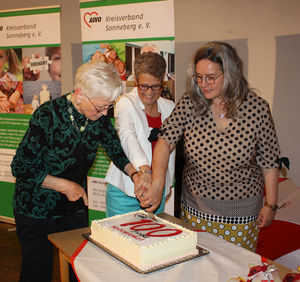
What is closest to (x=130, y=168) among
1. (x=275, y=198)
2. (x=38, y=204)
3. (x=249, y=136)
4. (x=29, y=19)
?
(x=38, y=204)

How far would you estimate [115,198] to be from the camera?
2158 mm

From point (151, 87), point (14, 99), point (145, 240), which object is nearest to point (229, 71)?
point (151, 87)

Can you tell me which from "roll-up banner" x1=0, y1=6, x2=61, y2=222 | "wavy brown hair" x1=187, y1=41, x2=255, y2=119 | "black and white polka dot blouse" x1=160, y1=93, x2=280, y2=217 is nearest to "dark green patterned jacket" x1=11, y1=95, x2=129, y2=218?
"black and white polka dot blouse" x1=160, y1=93, x2=280, y2=217

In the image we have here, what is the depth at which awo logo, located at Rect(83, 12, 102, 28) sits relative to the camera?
3.21 m

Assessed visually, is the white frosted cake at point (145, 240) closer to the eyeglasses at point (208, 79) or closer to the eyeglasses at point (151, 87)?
the eyeglasses at point (208, 79)

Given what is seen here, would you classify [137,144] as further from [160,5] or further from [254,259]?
[160,5]

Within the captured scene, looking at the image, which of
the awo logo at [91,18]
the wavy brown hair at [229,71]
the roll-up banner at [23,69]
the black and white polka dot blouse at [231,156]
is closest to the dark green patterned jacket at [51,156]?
the black and white polka dot blouse at [231,156]

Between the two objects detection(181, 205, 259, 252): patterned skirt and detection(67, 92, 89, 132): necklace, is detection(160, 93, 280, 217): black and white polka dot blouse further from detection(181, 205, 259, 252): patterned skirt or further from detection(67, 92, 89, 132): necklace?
detection(67, 92, 89, 132): necklace

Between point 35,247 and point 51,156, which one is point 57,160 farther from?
point 35,247

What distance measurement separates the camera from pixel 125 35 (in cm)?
311

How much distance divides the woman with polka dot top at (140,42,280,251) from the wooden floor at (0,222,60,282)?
5.16ft

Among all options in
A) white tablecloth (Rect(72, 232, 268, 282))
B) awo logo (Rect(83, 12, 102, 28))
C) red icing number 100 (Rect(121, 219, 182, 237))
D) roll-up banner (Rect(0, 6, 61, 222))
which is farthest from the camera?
roll-up banner (Rect(0, 6, 61, 222))

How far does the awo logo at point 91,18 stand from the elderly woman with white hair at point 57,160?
5.47 feet

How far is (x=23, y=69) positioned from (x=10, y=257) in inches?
74.4
